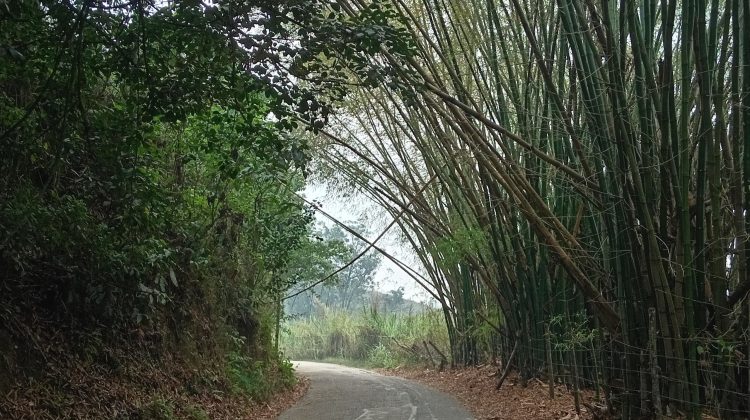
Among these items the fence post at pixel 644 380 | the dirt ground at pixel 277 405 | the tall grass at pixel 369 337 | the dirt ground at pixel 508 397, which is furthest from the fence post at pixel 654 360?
the tall grass at pixel 369 337

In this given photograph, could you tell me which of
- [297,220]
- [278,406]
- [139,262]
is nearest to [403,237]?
[297,220]

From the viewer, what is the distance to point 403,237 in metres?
15.6

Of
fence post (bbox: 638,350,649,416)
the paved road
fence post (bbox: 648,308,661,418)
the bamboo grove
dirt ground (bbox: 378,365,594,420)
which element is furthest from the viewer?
the paved road

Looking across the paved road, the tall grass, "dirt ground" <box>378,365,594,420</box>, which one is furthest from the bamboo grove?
the tall grass

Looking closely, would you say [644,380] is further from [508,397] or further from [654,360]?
[508,397]

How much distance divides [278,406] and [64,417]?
460cm

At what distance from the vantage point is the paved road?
290 inches

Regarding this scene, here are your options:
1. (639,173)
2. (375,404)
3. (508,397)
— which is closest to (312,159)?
(639,173)

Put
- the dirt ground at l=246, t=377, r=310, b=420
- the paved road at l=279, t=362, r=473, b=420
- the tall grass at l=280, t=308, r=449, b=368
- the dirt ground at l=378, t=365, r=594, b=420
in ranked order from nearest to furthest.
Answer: the dirt ground at l=378, t=365, r=594, b=420
the paved road at l=279, t=362, r=473, b=420
the dirt ground at l=246, t=377, r=310, b=420
the tall grass at l=280, t=308, r=449, b=368

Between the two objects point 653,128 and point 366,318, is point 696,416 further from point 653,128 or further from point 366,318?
point 366,318

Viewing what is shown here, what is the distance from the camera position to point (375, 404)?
27.5 feet

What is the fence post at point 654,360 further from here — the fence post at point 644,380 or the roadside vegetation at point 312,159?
the fence post at point 644,380

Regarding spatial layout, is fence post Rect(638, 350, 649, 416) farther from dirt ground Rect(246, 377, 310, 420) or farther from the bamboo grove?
dirt ground Rect(246, 377, 310, 420)

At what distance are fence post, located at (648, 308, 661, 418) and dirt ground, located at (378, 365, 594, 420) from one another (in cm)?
159
